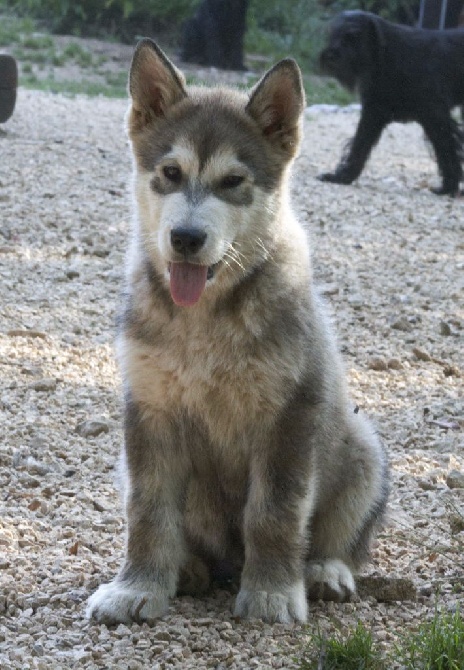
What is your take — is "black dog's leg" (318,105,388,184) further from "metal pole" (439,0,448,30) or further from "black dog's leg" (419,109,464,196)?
"metal pole" (439,0,448,30)

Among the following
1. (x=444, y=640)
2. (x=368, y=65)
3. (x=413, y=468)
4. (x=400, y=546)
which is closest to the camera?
(x=444, y=640)

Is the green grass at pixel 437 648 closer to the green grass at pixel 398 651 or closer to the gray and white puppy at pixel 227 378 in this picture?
the green grass at pixel 398 651

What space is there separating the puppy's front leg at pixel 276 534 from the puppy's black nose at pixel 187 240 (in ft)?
2.26

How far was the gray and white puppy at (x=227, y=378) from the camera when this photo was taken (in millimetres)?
3754

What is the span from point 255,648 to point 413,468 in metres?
1.93

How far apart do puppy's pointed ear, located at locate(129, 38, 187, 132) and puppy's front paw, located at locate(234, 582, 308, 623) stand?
1.72 metres

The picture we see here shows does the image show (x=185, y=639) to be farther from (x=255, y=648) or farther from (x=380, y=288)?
(x=380, y=288)

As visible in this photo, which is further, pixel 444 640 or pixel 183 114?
pixel 183 114

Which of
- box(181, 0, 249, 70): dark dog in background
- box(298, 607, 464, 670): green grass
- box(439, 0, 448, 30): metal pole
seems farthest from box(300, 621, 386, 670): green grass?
box(181, 0, 249, 70): dark dog in background

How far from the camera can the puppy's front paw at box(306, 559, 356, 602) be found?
399 centimetres

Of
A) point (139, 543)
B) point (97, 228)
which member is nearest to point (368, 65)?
point (97, 228)

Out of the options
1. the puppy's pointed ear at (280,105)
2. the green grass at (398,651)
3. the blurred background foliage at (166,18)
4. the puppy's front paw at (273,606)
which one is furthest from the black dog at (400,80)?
the green grass at (398,651)

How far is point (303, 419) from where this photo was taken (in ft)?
12.3

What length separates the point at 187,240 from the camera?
3.75 m
